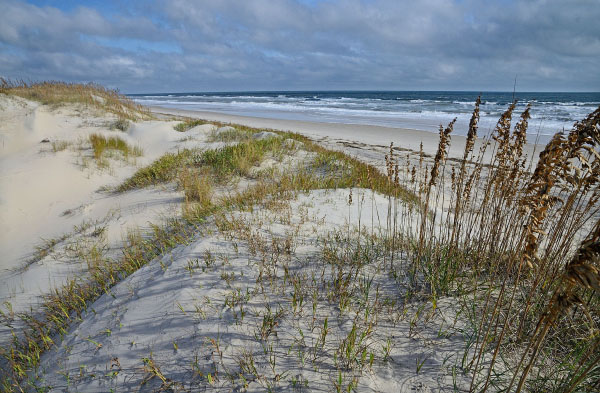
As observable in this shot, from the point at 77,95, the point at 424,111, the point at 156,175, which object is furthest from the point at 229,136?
the point at 424,111

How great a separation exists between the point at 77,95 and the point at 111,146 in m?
6.80

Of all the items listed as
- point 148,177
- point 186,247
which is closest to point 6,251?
point 148,177

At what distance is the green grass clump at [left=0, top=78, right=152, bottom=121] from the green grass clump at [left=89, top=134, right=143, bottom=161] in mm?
3403

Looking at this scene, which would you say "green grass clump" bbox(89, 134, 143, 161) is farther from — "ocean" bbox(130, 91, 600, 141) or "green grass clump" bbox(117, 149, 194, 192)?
"ocean" bbox(130, 91, 600, 141)

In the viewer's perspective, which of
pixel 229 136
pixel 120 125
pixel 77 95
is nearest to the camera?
pixel 229 136

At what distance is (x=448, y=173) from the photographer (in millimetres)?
8250

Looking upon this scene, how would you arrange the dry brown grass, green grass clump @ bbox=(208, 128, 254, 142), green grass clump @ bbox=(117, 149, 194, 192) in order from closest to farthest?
the dry brown grass
green grass clump @ bbox=(117, 149, 194, 192)
green grass clump @ bbox=(208, 128, 254, 142)

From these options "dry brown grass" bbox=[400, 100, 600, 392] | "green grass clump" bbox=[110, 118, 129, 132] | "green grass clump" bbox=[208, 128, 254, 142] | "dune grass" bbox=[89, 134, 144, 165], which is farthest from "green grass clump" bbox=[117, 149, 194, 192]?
"dry brown grass" bbox=[400, 100, 600, 392]

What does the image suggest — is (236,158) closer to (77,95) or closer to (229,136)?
(229,136)

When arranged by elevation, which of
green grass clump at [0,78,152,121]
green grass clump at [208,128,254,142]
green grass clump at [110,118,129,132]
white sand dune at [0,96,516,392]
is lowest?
white sand dune at [0,96,516,392]

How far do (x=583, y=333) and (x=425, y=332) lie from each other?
1.05m

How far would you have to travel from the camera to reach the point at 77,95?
42.6 feet

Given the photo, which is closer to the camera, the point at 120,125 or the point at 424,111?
the point at 120,125

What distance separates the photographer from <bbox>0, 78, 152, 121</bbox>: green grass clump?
1202 cm
